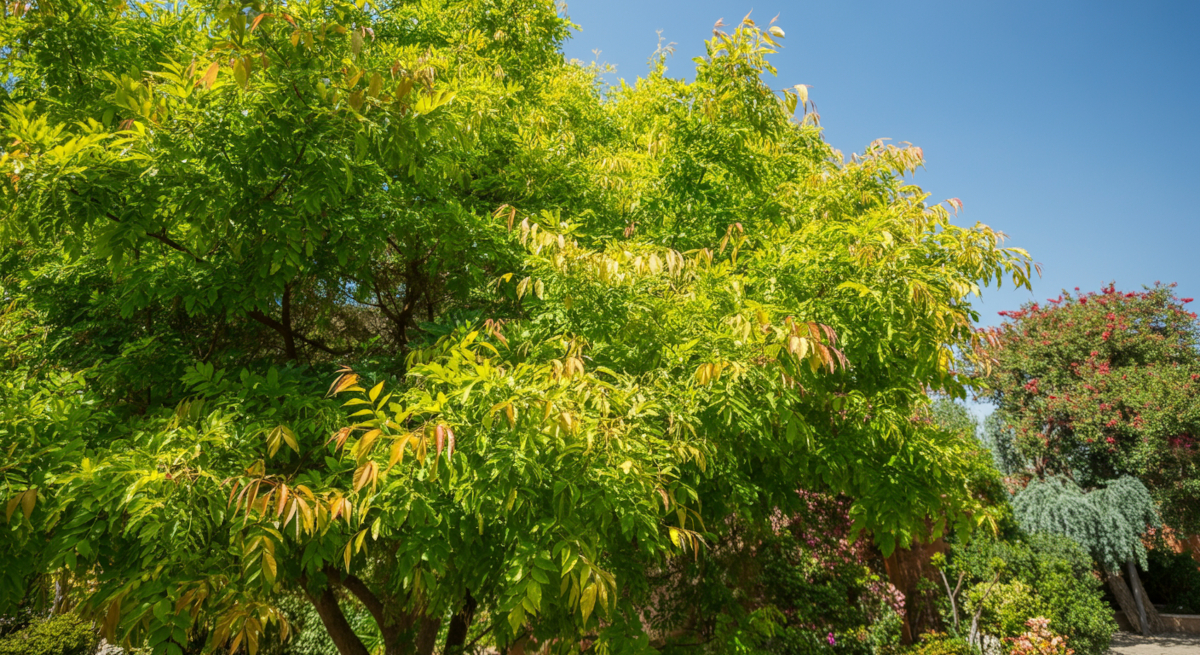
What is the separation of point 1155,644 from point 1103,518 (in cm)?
313

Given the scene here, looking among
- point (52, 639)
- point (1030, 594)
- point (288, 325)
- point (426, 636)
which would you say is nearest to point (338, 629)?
point (426, 636)

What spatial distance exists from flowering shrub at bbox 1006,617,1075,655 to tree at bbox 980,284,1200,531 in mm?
10870

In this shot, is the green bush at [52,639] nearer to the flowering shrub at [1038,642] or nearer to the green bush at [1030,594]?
the flowering shrub at [1038,642]

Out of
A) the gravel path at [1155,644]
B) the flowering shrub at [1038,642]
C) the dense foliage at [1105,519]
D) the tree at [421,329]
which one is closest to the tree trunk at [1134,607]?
the gravel path at [1155,644]

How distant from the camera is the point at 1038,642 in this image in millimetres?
7598

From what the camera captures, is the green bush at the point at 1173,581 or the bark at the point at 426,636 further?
the green bush at the point at 1173,581

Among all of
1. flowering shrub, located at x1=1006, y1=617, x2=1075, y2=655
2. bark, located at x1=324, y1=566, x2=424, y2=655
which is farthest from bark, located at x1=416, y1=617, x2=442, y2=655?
flowering shrub, located at x1=1006, y1=617, x2=1075, y2=655

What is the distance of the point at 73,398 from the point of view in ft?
10.6

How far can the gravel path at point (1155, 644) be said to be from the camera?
551 inches

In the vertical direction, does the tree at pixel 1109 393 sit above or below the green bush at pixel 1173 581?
above

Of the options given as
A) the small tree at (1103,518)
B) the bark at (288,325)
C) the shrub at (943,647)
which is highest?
the bark at (288,325)

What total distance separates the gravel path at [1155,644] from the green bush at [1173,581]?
4.73ft

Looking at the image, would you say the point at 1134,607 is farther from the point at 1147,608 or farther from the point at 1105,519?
the point at 1105,519

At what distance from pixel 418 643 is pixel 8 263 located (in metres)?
4.24
